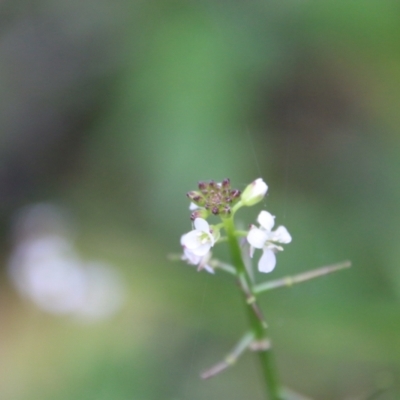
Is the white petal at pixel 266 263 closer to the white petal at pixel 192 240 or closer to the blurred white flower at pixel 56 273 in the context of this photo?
the white petal at pixel 192 240

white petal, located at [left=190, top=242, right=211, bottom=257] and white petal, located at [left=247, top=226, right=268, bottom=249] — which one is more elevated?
white petal, located at [left=190, top=242, right=211, bottom=257]

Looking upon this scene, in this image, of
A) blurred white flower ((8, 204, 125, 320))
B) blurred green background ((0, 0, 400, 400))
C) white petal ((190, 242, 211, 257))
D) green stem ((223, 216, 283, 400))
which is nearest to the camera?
white petal ((190, 242, 211, 257))

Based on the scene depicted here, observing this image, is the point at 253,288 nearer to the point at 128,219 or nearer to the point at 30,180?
the point at 128,219

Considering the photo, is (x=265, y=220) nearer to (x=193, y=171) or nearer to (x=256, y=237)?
(x=256, y=237)

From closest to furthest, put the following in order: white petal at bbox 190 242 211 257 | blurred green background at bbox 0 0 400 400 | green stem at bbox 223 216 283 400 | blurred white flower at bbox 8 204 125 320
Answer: white petal at bbox 190 242 211 257
green stem at bbox 223 216 283 400
blurred green background at bbox 0 0 400 400
blurred white flower at bbox 8 204 125 320

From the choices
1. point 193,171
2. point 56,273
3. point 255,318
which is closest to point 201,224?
point 255,318

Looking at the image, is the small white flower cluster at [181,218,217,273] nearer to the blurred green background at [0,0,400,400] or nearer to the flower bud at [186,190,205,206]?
the flower bud at [186,190,205,206]

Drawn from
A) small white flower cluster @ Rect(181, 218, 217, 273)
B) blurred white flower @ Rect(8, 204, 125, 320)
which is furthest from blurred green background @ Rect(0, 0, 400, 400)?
small white flower cluster @ Rect(181, 218, 217, 273)
